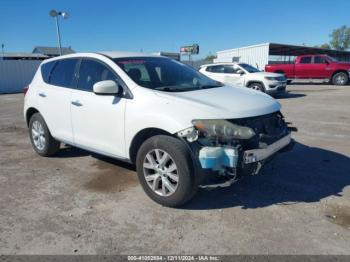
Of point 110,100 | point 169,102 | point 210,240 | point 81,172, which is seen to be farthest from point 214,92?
point 81,172

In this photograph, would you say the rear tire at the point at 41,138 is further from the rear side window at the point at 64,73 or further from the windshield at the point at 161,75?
the windshield at the point at 161,75

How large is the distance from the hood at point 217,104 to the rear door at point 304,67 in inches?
708

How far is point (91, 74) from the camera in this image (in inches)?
184

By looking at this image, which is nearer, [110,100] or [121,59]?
[110,100]

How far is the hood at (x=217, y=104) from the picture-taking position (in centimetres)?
349

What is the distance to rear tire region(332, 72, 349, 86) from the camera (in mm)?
19953

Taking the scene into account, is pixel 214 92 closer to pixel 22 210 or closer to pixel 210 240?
pixel 210 240

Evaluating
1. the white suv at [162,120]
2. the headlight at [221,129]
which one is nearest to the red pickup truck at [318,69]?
the white suv at [162,120]

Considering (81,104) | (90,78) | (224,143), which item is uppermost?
(90,78)

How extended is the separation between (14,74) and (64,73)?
2242 centimetres

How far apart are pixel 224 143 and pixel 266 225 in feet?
3.11

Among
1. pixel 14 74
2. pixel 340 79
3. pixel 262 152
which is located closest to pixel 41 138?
pixel 262 152

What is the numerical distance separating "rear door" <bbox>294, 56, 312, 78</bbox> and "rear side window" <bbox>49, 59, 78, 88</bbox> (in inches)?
723

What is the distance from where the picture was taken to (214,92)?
13.8 ft
